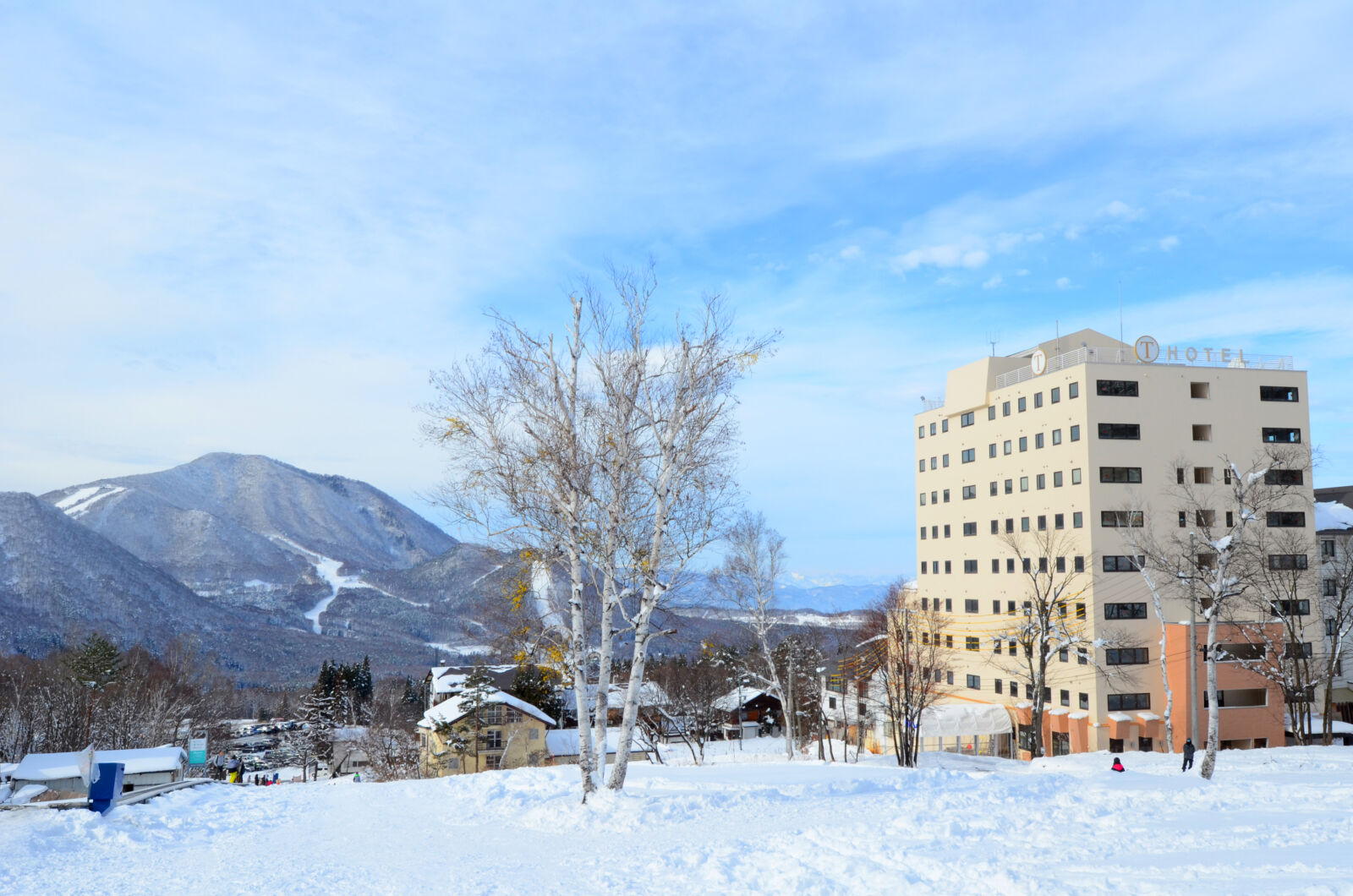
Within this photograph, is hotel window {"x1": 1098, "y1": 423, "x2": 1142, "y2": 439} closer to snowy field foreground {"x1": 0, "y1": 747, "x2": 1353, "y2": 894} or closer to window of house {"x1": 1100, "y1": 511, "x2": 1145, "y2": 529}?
window of house {"x1": 1100, "y1": 511, "x2": 1145, "y2": 529}

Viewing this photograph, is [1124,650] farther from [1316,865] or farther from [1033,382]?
[1316,865]

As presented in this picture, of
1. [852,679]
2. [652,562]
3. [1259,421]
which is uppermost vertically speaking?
[1259,421]

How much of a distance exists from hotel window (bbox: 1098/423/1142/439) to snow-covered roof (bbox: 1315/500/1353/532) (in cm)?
1665

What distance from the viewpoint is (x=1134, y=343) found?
57.7m

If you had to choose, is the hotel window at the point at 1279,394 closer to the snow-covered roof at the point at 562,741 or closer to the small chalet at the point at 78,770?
the snow-covered roof at the point at 562,741

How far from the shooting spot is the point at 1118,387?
185ft

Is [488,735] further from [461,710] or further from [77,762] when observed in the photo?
[77,762]

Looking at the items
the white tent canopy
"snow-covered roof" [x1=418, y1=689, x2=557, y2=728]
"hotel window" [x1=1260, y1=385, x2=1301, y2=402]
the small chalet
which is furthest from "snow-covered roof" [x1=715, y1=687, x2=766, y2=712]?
the small chalet

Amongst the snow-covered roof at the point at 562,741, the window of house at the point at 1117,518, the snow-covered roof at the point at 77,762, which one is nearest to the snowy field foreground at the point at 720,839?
the snow-covered roof at the point at 77,762

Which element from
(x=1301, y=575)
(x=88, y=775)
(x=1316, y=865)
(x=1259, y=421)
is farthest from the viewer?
(x=1259, y=421)

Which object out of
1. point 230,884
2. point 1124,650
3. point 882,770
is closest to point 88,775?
point 230,884

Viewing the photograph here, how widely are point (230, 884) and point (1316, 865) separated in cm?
1317

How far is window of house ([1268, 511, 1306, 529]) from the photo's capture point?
5588cm

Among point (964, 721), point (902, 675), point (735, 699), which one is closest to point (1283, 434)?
point (964, 721)
